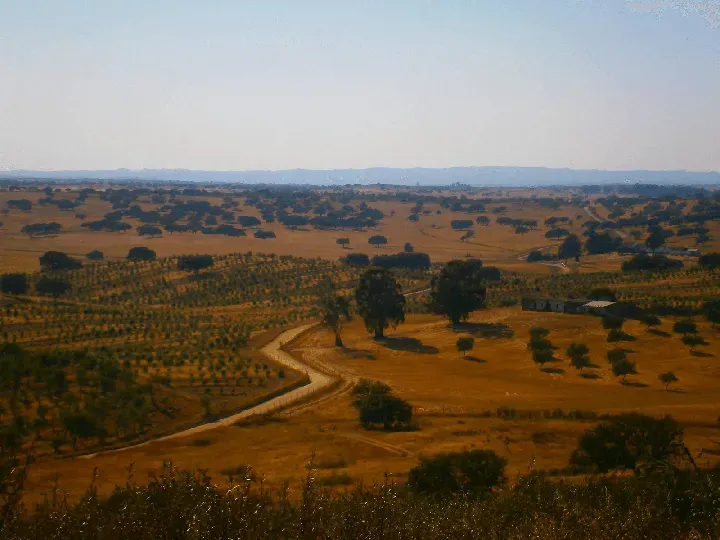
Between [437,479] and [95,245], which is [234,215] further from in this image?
[437,479]

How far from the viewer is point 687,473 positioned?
1683cm

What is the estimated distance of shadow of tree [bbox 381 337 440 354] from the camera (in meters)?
52.0

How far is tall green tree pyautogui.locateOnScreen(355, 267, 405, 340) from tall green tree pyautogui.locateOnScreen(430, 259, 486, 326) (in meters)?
4.57

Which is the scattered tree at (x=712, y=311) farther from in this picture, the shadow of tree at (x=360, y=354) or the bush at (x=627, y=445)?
the bush at (x=627, y=445)

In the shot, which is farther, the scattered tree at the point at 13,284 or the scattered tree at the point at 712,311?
the scattered tree at the point at 13,284

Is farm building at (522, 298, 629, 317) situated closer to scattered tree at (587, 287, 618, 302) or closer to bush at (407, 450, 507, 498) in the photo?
scattered tree at (587, 287, 618, 302)

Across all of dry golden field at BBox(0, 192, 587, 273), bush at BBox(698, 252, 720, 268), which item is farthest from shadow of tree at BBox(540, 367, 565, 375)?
dry golden field at BBox(0, 192, 587, 273)

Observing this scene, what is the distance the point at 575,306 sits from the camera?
195 feet

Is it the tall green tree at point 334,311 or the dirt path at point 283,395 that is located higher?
the tall green tree at point 334,311

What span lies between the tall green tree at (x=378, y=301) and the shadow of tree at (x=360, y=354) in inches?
181

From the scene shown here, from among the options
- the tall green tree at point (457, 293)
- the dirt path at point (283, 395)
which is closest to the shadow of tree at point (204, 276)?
the dirt path at point (283, 395)

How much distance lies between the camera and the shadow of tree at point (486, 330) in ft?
182

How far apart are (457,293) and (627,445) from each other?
36919 millimetres

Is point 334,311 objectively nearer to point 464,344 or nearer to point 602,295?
point 464,344
